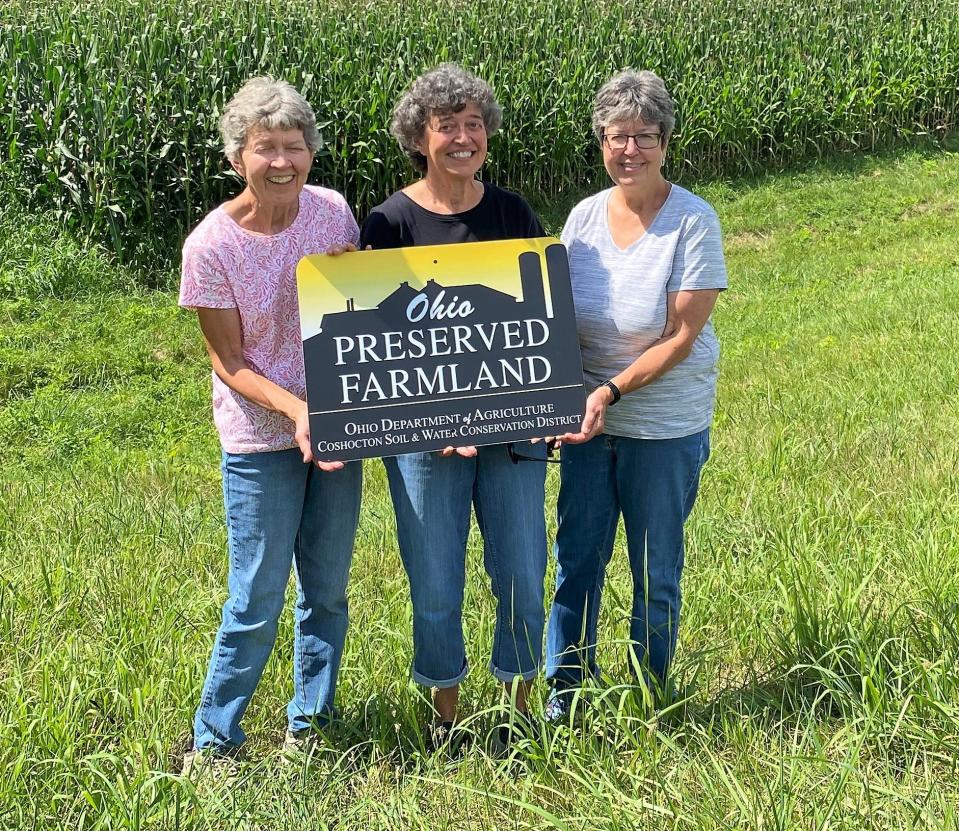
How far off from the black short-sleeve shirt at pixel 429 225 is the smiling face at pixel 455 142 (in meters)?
0.12

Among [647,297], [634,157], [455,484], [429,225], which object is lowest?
[455,484]

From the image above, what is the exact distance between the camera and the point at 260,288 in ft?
9.04

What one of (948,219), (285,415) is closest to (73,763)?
(285,415)

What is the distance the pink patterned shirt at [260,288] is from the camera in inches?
106

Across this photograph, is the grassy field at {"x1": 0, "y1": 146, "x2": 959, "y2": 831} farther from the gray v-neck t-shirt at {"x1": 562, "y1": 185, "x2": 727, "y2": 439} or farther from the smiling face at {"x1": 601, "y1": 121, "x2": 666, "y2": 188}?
the smiling face at {"x1": 601, "y1": 121, "x2": 666, "y2": 188}

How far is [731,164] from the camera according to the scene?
1438 cm

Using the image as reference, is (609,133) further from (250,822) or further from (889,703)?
(250,822)

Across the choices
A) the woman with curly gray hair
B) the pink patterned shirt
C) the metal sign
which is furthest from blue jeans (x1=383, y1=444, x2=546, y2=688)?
the pink patterned shirt

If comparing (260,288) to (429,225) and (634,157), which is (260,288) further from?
(634,157)

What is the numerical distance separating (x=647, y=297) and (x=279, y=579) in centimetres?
130

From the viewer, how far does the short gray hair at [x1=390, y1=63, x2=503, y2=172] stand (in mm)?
2818

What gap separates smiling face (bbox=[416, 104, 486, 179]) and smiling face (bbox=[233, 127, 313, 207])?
352mm

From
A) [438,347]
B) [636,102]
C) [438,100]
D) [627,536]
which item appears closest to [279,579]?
[438,347]

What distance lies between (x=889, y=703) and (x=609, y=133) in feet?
5.73
